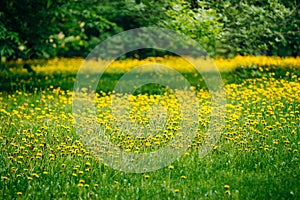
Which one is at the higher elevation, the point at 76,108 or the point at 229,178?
the point at 229,178

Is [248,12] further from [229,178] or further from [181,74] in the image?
[229,178]

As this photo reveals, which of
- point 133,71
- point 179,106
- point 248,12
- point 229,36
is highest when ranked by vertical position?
point 248,12

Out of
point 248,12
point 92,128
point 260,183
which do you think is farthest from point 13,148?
point 248,12

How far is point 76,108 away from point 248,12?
13.4 ft

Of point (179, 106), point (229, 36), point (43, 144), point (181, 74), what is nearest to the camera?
point (43, 144)

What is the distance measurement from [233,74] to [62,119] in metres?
5.66

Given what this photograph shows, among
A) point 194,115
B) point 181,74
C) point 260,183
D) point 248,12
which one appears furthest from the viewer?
point 181,74

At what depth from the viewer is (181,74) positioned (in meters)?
12.3

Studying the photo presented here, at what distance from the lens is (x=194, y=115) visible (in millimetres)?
6883

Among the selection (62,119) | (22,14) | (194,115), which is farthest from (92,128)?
(22,14)

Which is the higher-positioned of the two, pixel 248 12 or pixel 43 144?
pixel 248 12

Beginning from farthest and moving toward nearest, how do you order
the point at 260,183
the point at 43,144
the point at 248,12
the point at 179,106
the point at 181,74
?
1. the point at 181,74
2. the point at 248,12
3. the point at 179,106
4. the point at 43,144
5. the point at 260,183

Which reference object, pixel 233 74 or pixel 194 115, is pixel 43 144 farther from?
pixel 233 74

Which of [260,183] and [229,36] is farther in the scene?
[229,36]
